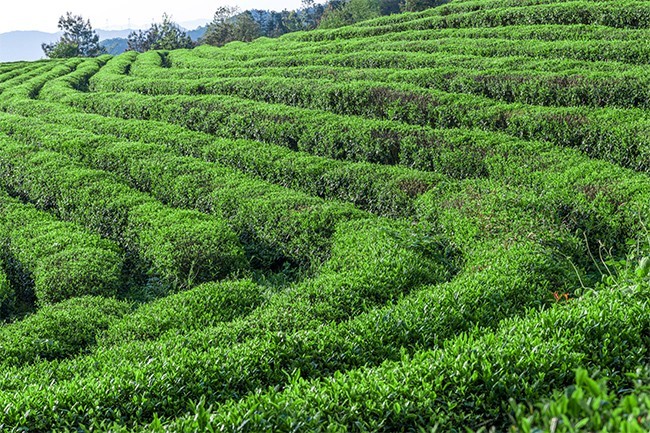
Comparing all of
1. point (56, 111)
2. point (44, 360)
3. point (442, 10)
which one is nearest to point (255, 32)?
point (442, 10)

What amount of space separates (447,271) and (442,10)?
25375 millimetres

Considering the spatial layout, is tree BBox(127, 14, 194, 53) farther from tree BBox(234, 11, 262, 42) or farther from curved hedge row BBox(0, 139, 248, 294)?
curved hedge row BBox(0, 139, 248, 294)

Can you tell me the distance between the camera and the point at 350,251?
29.3 feet

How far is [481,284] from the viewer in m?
6.78

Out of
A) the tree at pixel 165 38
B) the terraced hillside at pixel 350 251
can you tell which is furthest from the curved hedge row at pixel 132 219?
the tree at pixel 165 38

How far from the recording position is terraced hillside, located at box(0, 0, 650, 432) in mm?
4535

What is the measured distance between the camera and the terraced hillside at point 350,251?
14.9ft

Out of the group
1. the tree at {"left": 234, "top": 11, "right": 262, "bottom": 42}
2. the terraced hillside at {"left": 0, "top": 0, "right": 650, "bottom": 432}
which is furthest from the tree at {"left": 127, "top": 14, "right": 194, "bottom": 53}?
the terraced hillside at {"left": 0, "top": 0, "right": 650, "bottom": 432}

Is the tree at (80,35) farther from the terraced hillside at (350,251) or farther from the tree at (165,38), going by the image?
the terraced hillside at (350,251)

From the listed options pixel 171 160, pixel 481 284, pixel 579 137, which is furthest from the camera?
pixel 171 160

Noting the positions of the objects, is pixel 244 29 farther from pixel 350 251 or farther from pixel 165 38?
pixel 350 251

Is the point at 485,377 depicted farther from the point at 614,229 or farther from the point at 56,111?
the point at 56,111

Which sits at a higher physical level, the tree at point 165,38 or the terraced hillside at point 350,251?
the tree at point 165,38

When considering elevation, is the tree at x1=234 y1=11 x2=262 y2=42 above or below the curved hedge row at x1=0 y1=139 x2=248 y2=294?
above
